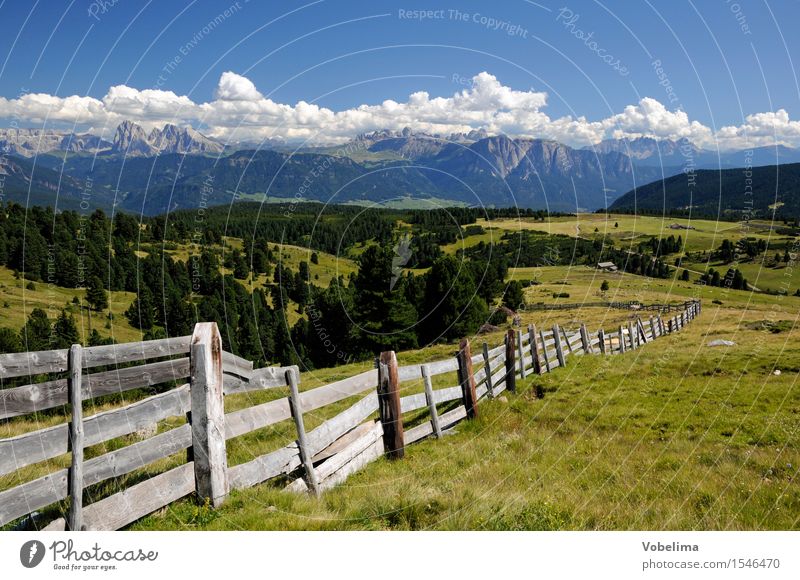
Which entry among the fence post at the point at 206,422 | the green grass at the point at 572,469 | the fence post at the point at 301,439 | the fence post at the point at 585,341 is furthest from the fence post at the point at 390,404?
the fence post at the point at 585,341

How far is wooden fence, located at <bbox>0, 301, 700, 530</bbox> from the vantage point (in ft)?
17.7

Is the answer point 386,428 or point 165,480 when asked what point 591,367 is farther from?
point 165,480

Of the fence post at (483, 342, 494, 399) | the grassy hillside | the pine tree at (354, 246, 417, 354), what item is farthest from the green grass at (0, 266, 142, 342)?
the grassy hillside

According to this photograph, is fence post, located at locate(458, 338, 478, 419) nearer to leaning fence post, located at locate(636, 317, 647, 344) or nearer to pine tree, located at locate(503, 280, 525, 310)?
leaning fence post, located at locate(636, 317, 647, 344)

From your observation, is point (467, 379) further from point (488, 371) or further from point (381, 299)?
point (381, 299)

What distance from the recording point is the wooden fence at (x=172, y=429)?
5.39 meters

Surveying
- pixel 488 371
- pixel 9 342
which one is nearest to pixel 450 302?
pixel 488 371

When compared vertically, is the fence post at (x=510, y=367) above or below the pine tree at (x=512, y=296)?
above

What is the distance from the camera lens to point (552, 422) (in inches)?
475

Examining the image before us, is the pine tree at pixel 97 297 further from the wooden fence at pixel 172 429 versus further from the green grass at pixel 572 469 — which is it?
the wooden fence at pixel 172 429

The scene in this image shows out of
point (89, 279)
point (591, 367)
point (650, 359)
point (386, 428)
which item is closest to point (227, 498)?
point (386, 428)

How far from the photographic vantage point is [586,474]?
8.13 metres

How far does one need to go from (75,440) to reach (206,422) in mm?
1576

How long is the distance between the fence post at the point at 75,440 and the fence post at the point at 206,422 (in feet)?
4.63
